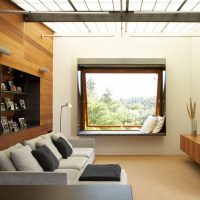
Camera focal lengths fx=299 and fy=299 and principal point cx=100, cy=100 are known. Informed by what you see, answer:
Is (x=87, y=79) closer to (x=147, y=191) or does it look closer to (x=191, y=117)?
(x=191, y=117)

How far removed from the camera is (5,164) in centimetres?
378

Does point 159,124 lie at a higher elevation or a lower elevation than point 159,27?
lower

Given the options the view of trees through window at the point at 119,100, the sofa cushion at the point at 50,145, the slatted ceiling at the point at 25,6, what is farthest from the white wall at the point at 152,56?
the sofa cushion at the point at 50,145

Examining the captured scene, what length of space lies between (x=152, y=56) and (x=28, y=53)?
11.8 ft

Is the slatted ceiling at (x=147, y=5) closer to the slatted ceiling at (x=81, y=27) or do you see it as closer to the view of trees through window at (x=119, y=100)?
the slatted ceiling at (x=81, y=27)

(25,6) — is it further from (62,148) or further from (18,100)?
(62,148)

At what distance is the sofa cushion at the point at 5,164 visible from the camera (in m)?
3.75

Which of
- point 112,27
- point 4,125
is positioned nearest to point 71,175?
point 4,125

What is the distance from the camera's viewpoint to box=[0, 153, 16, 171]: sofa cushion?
375 cm

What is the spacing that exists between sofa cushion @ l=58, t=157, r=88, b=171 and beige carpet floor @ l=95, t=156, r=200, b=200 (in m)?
0.95

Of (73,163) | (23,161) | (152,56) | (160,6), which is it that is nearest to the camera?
(23,161)

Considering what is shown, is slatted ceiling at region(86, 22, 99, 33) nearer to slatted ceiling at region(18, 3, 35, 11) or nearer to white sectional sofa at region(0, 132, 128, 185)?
slatted ceiling at region(18, 3, 35, 11)

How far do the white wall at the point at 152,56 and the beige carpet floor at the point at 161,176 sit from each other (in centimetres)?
40

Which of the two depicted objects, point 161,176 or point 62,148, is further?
point 161,176
